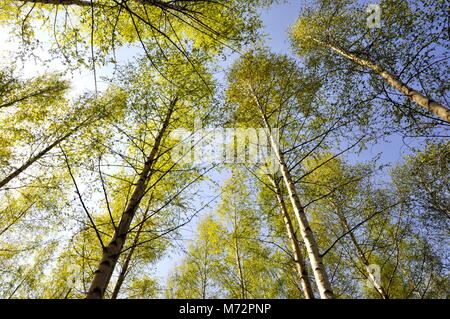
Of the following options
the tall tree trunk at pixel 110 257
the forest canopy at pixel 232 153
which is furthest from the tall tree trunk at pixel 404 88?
the tall tree trunk at pixel 110 257

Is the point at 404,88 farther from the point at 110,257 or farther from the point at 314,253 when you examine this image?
the point at 110,257

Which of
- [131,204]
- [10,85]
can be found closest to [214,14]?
[131,204]

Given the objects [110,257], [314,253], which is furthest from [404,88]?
[110,257]

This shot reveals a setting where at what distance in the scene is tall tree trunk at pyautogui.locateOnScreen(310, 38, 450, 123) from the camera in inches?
126

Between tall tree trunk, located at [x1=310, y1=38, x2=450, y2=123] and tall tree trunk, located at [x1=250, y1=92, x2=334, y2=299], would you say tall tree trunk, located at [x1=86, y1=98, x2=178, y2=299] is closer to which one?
tall tree trunk, located at [x1=250, y1=92, x2=334, y2=299]

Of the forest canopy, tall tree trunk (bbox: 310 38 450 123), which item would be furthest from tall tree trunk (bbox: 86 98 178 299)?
tall tree trunk (bbox: 310 38 450 123)

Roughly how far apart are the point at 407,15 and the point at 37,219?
1147 cm

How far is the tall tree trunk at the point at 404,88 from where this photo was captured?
3.21 metres

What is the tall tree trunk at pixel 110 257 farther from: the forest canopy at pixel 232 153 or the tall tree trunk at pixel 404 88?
the tall tree trunk at pixel 404 88

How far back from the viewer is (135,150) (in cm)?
414

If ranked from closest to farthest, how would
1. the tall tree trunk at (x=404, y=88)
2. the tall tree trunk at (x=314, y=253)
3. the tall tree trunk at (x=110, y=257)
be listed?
the tall tree trunk at (x=110, y=257)
the tall tree trunk at (x=314, y=253)
the tall tree trunk at (x=404, y=88)

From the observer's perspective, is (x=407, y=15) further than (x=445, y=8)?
Yes
